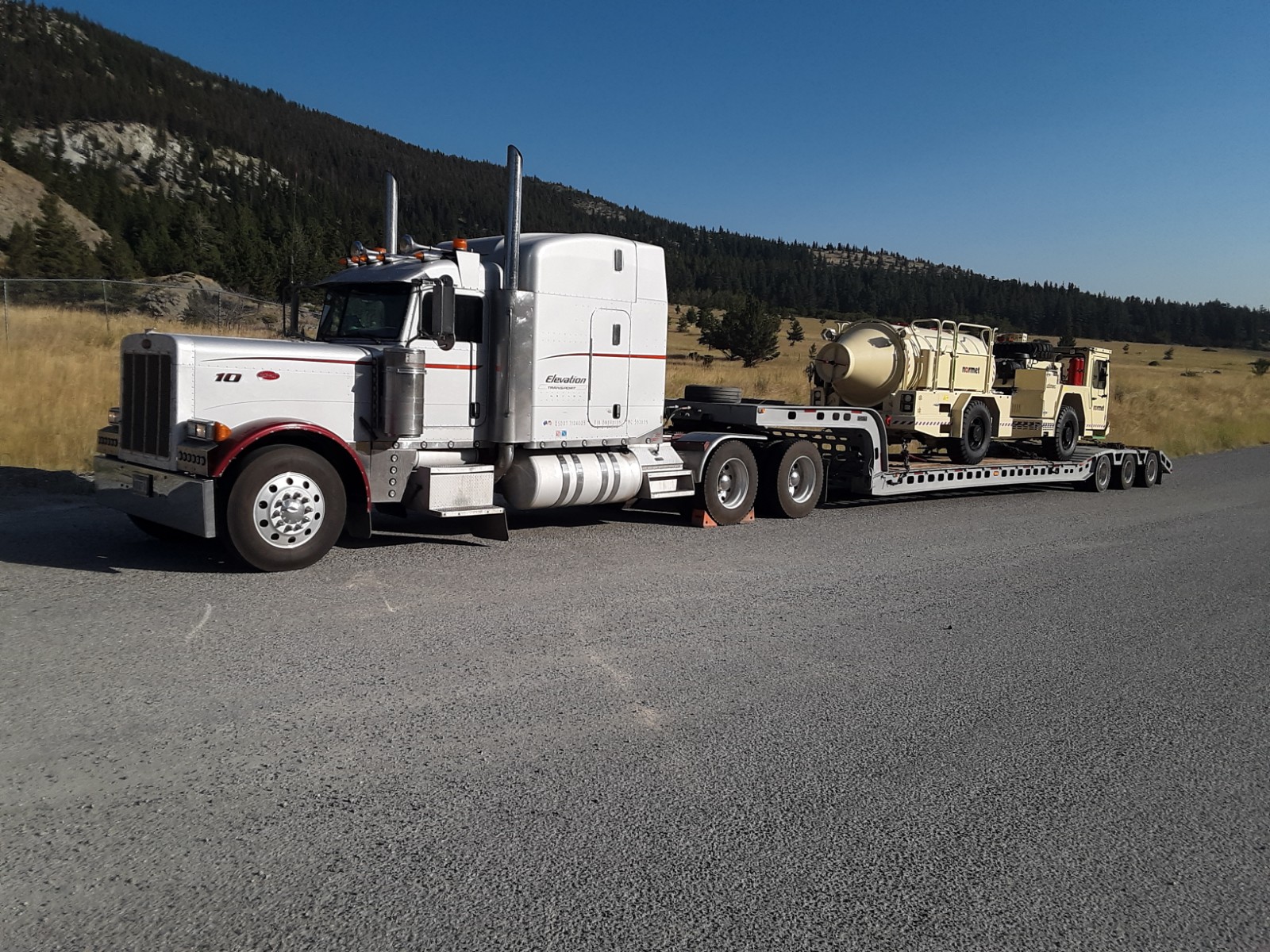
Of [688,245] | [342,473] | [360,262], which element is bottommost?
[342,473]

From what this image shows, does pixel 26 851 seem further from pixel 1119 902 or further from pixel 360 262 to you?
pixel 360 262

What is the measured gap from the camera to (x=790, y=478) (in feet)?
41.5

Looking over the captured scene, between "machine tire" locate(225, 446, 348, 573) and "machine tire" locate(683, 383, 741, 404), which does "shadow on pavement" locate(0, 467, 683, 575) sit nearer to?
"machine tire" locate(225, 446, 348, 573)

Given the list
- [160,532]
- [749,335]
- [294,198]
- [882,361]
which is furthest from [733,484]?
[294,198]

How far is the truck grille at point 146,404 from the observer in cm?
816

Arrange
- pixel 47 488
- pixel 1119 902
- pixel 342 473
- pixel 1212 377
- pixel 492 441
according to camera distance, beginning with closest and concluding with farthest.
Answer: pixel 1119 902 < pixel 342 473 < pixel 492 441 < pixel 47 488 < pixel 1212 377

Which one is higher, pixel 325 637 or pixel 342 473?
pixel 342 473

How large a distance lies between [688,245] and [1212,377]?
92.6 metres

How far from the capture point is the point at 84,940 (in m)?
3.00

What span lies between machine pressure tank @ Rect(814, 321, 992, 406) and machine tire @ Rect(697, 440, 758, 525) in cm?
363

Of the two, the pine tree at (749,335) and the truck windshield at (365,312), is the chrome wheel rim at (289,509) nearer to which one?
the truck windshield at (365,312)

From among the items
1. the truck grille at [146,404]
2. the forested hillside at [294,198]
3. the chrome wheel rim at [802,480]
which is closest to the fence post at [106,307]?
the truck grille at [146,404]

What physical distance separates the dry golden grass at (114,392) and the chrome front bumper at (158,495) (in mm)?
5122

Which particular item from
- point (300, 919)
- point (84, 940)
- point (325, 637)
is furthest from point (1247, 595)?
point (84, 940)
